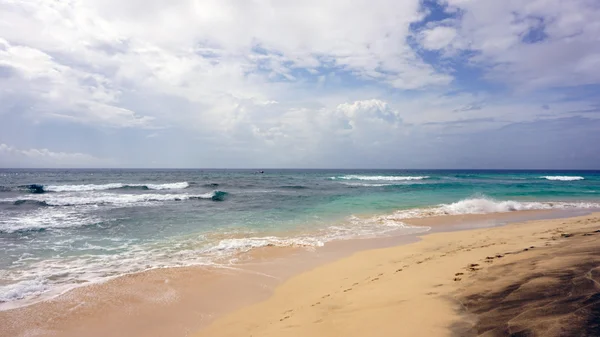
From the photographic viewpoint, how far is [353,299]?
15.9 ft

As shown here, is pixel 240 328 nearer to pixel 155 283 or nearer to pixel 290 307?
pixel 290 307

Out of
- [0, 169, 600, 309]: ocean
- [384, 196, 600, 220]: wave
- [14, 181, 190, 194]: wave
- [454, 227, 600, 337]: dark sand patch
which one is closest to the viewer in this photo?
[454, 227, 600, 337]: dark sand patch

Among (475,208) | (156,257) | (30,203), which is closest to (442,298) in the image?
(156,257)

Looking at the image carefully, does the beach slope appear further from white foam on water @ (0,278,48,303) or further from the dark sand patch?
white foam on water @ (0,278,48,303)

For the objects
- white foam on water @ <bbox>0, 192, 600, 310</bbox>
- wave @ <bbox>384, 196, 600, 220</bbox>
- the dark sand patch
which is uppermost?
the dark sand patch

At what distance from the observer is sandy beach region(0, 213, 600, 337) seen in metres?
3.22

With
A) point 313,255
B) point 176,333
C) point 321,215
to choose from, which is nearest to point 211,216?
point 321,215

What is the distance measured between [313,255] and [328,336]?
4468 mm

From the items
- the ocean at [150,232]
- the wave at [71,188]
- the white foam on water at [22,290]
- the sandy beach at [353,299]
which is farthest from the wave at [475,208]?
the wave at [71,188]

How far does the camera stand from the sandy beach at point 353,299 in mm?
3216

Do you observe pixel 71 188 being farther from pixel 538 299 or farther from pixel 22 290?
pixel 538 299

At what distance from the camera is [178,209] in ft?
54.7

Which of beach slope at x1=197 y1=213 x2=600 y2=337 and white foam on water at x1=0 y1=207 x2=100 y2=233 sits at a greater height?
beach slope at x1=197 y1=213 x2=600 y2=337

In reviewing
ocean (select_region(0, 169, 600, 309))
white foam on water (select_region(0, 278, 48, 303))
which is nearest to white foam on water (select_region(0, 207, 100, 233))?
ocean (select_region(0, 169, 600, 309))
